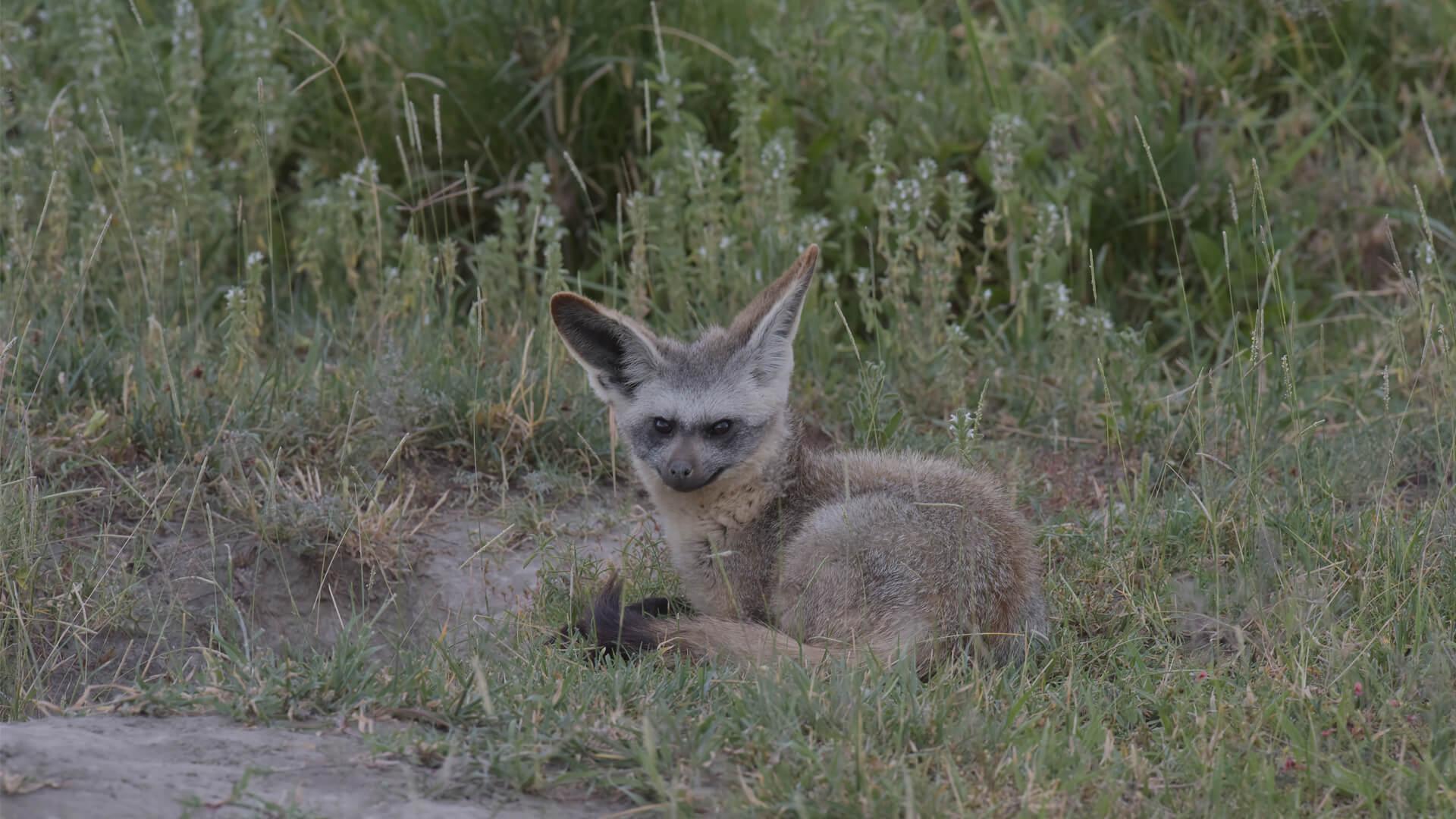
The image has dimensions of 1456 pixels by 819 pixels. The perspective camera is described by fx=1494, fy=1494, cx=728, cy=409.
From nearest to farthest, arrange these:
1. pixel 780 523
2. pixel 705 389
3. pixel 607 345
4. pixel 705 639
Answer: pixel 705 639 < pixel 780 523 < pixel 705 389 < pixel 607 345

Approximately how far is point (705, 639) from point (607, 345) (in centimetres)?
124

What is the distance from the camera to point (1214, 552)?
14.8ft

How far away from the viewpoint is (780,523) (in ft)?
15.6

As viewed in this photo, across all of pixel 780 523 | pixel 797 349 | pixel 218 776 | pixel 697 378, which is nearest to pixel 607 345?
pixel 697 378

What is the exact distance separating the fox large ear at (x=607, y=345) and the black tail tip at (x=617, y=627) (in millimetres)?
859

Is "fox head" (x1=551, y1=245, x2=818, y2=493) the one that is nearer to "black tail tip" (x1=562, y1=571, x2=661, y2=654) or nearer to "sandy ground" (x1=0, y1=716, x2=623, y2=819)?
"black tail tip" (x1=562, y1=571, x2=661, y2=654)

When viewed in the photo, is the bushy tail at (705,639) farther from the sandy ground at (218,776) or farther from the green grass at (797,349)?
the sandy ground at (218,776)

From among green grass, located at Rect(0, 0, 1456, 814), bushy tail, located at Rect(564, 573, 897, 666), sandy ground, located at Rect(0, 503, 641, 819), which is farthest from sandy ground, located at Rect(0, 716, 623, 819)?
bushy tail, located at Rect(564, 573, 897, 666)

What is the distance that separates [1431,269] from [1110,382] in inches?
59.8

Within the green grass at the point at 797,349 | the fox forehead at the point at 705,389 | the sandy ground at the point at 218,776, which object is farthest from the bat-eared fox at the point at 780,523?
the sandy ground at the point at 218,776

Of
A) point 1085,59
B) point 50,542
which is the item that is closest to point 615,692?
point 50,542

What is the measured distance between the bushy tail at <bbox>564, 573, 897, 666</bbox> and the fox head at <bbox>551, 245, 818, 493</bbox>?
21.4 inches

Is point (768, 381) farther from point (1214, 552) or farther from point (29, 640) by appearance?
point (29, 640)

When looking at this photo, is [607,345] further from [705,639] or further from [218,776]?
[218,776]
